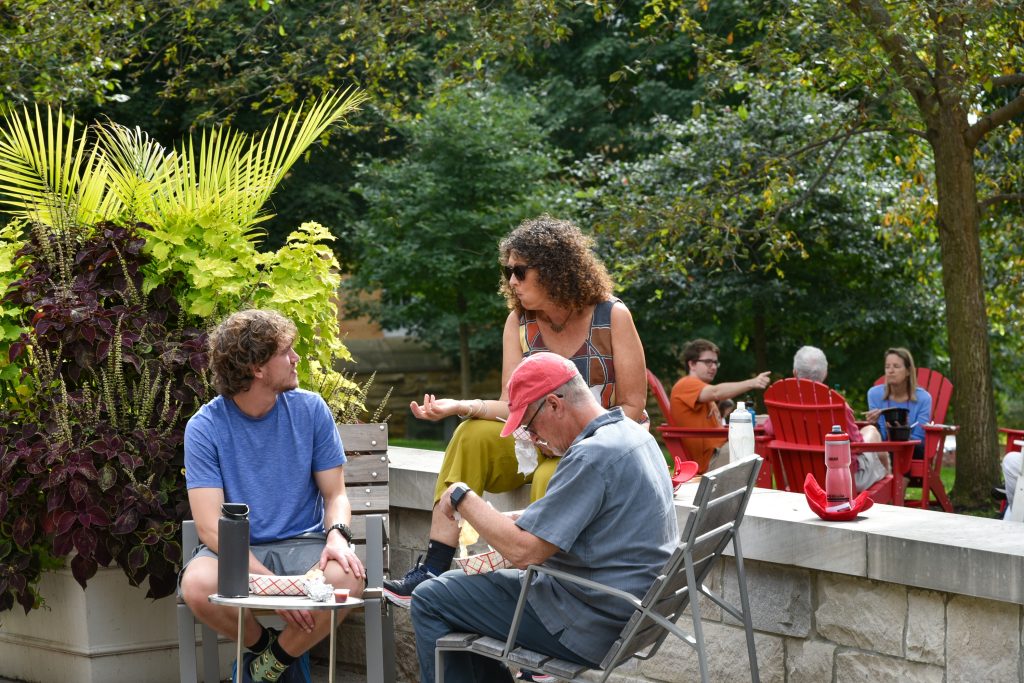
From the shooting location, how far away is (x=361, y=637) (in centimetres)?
524

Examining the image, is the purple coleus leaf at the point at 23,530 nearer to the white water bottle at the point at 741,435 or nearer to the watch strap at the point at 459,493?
the watch strap at the point at 459,493

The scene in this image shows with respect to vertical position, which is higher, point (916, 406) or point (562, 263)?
point (562, 263)

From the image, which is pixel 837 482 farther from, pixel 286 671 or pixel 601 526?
pixel 286 671

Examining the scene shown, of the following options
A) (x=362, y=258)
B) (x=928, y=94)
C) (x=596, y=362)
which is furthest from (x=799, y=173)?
(x=596, y=362)

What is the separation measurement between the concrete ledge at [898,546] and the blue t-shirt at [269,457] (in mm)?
1249

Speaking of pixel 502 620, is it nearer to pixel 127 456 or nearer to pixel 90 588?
pixel 127 456

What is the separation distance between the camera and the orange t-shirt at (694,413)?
8.35 m

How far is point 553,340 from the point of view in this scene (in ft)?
15.1

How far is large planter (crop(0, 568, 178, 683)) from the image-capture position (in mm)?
4840

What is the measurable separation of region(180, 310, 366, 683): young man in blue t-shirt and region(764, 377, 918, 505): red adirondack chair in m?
3.51

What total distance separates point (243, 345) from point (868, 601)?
6.86ft

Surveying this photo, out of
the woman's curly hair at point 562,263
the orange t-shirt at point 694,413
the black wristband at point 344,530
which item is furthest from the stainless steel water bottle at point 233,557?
the orange t-shirt at point 694,413

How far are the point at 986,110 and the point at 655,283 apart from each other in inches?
203

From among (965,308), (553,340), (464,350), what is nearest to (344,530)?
(553,340)
